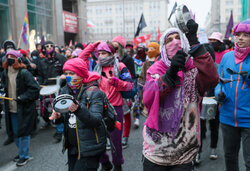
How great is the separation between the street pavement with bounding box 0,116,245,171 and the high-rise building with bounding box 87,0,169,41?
91.6 m

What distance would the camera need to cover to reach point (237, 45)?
2.77 metres

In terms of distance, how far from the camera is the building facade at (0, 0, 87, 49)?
17.8 m

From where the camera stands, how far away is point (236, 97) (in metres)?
2.74

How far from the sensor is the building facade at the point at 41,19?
17.8 m

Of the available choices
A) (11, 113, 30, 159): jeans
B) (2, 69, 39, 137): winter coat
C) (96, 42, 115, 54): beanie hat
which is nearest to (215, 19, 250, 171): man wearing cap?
(96, 42, 115, 54): beanie hat

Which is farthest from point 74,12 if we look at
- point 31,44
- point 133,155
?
point 133,155

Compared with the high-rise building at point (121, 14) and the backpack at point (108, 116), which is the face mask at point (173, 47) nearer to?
the backpack at point (108, 116)

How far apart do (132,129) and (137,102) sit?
0.92m

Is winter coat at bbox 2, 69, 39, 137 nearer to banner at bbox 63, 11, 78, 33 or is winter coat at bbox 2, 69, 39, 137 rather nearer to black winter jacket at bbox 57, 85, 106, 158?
black winter jacket at bbox 57, 85, 106, 158

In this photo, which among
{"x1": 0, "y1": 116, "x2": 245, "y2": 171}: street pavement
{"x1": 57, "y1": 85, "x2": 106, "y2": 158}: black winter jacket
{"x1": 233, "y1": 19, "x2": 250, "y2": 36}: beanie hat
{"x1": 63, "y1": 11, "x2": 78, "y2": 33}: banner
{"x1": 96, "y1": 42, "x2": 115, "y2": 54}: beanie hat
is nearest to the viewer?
{"x1": 57, "y1": 85, "x2": 106, "y2": 158}: black winter jacket

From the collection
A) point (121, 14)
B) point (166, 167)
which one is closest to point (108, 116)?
point (166, 167)

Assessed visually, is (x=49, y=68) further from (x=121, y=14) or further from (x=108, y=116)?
(x=121, y=14)

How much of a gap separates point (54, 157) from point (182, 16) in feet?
12.8

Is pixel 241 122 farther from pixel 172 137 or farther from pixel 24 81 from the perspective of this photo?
pixel 24 81
